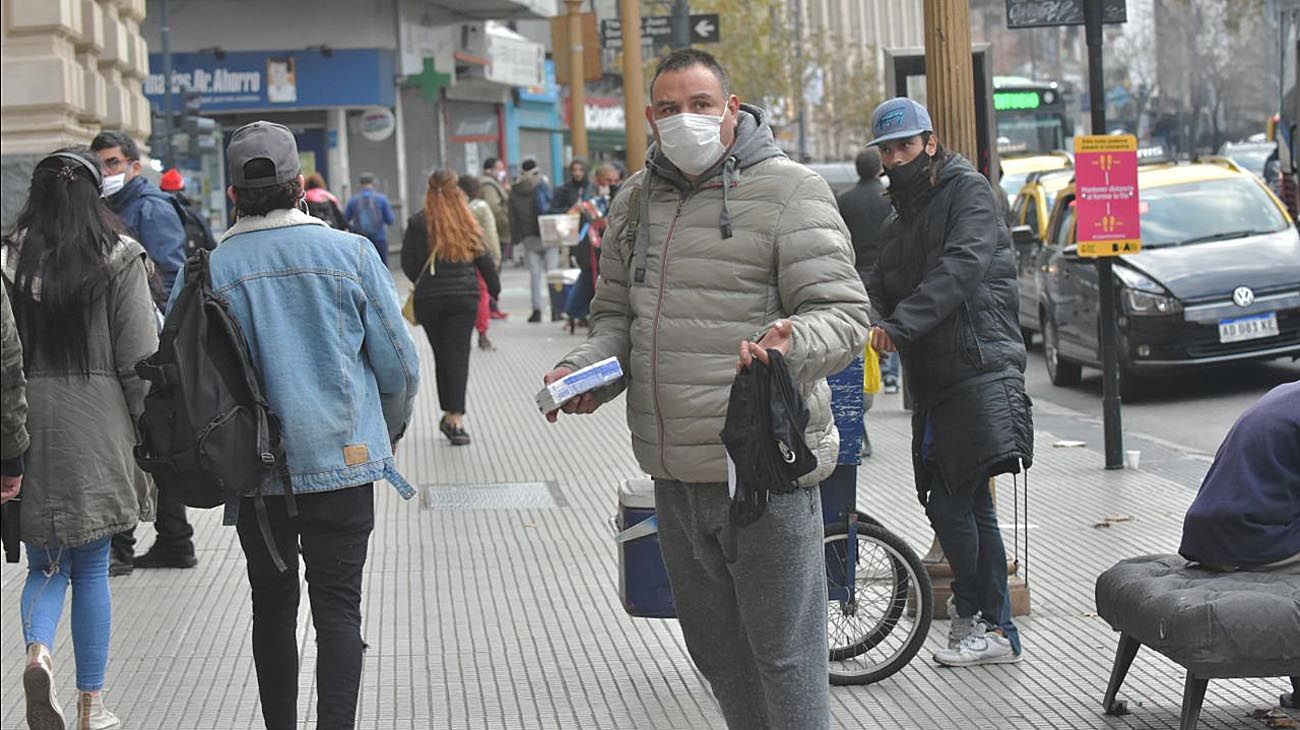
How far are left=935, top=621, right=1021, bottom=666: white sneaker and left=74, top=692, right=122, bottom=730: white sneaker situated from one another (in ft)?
9.21

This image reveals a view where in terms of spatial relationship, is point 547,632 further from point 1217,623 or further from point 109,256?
point 1217,623

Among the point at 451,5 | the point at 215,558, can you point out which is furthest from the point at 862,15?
the point at 215,558

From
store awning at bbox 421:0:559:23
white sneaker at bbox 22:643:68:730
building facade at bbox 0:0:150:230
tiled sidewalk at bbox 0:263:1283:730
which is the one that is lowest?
tiled sidewalk at bbox 0:263:1283:730

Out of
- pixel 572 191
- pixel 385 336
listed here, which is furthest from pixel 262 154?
pixel 572 191

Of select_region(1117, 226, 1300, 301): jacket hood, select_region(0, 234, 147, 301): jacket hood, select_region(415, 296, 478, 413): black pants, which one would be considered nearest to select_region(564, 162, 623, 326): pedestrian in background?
select_region(1117, 226, 1300, 301): jacket hood

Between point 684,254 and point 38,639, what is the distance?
110 inches

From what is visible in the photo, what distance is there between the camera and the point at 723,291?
15.4 ft

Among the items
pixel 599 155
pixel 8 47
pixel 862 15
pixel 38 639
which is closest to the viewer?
pixel 38 639

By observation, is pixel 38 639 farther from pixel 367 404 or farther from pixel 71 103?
pixel 71 103

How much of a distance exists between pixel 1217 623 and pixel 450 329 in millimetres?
8666

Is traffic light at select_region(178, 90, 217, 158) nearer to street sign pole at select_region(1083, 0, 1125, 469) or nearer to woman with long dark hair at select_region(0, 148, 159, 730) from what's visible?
A: street sign pole at select_region(1083, 0, 1125, 469)

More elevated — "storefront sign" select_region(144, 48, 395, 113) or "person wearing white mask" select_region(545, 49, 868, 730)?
"storefront sign" select_region(144, 48, 395, 113)

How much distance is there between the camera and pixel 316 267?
17.3 feet

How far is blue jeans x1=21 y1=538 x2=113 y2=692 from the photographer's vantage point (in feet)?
21.0
